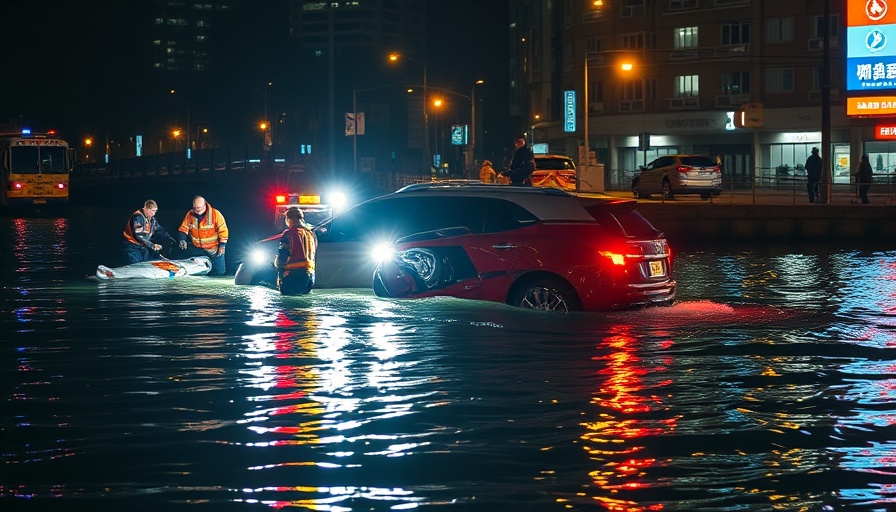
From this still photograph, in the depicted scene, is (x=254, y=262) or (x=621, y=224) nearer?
(x=621, y=224)

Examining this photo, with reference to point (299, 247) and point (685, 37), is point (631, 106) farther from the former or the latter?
point (299, 247)

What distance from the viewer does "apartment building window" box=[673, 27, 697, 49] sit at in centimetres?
7681

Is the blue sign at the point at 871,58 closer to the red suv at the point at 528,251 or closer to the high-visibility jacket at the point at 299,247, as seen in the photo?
the red suv at the point at 528,251

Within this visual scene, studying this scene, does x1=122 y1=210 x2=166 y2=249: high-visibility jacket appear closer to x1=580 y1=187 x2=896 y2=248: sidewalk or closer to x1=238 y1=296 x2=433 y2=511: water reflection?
x1=238 y1=296 x2=433 y2=511: water reflection

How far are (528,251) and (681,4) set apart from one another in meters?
65.8

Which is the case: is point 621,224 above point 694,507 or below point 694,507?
above

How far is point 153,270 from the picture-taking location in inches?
840

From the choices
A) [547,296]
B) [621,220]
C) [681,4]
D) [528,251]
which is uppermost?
[681,4]

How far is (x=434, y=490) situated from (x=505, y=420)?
2.11 m

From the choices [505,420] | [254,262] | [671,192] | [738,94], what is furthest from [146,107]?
[505,420]

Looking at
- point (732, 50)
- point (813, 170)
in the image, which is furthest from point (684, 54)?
point (813, 170)

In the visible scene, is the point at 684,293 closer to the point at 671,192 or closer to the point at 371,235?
the point at 371,235

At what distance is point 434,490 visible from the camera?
7.18 meters

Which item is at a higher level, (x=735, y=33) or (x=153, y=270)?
(x=735, y=33)
